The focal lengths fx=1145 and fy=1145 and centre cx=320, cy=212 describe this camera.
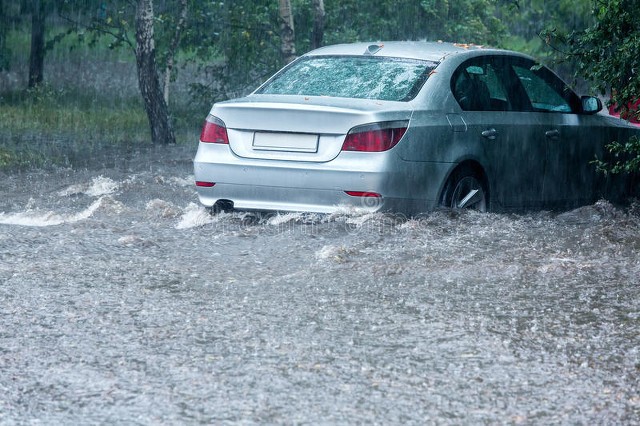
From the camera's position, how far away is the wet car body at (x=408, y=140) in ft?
26.0

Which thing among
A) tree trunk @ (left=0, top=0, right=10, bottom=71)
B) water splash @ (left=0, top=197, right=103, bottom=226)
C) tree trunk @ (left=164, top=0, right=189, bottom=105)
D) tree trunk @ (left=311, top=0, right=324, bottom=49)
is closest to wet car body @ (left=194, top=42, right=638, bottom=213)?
water splash @ (left=0, top=197, right=103, bottom=226)

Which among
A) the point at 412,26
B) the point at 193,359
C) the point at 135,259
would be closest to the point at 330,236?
the point at 135,259

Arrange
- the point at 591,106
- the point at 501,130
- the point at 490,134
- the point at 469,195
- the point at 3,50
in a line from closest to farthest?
the point at 469,195, the point at 490,134, the point at 501,130, the point at 591,106, the point at 3,50

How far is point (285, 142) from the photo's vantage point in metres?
8.12

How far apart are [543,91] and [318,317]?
4.56m

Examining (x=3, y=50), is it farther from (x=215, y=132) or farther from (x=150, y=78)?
(x=215, y=132)

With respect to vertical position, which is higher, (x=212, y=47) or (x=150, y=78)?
(x=212, y=47)

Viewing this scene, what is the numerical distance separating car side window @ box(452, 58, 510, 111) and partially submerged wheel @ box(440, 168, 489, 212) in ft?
1.75

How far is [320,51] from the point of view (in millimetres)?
9703

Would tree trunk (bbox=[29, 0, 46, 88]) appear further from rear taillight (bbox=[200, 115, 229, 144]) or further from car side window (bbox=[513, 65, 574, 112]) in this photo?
rear taillight (bbox=[200, 115, 229, 144])

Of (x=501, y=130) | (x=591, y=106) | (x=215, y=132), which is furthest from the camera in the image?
(x=591, y=106)

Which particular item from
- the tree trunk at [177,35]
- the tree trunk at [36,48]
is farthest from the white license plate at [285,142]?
the tree trunk at [36,48]

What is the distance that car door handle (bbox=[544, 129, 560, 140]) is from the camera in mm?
9547

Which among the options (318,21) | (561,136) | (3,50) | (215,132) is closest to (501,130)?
(561,136)
